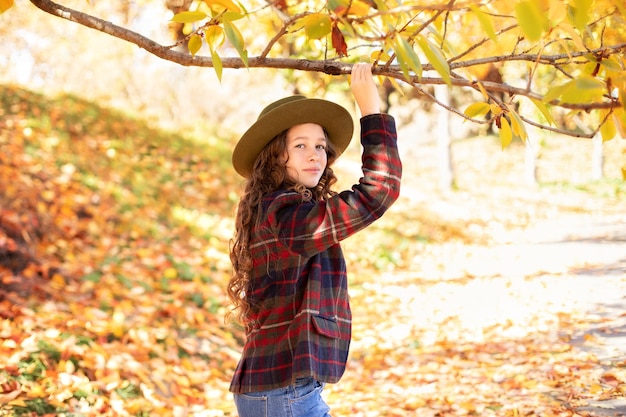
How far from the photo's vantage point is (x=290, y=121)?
2.24 metres

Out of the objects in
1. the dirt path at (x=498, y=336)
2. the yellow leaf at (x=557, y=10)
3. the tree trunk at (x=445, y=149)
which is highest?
the tree trunk at (x=445, y=149)

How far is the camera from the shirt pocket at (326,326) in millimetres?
2053

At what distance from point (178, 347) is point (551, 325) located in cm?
297

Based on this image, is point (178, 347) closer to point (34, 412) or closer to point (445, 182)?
point (34, 412)

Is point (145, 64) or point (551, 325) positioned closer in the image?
point (551, 325)

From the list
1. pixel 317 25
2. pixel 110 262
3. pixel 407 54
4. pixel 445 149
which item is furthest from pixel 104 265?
pixel 445 149

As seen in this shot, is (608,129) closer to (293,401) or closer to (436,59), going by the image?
(436,59)

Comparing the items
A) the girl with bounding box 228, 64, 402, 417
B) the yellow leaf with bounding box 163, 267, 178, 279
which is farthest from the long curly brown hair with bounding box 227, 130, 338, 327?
the yellow leaf with bounding box 163, 267, 178, 279

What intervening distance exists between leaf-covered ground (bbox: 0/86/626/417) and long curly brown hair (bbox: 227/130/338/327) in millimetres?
1667

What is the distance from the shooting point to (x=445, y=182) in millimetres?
14273

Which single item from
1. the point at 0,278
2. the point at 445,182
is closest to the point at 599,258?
the point at 0,278

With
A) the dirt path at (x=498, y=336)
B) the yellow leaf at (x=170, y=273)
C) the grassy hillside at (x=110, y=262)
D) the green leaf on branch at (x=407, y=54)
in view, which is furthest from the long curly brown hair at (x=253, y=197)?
the yellow leaf at (x=170, y=273)

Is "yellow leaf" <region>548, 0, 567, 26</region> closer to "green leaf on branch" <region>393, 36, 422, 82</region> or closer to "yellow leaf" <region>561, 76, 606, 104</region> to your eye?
"yellow leaf" <region>561, 76, 606, 104</region>

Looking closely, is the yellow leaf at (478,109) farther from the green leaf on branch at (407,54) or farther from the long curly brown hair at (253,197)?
the green leaf on branch at (407,54)
